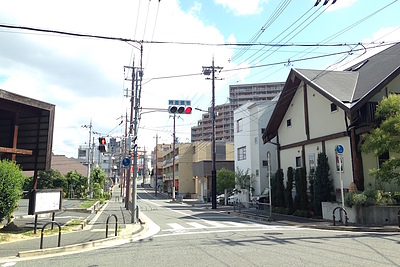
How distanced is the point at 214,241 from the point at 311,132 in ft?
46.3

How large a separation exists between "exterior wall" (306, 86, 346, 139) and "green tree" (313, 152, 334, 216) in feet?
6.07

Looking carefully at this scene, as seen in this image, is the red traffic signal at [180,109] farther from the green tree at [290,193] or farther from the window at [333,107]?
the green tree at [290,193]

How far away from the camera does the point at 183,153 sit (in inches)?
2530

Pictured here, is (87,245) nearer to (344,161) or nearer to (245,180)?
(344,161)

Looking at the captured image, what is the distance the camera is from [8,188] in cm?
1193

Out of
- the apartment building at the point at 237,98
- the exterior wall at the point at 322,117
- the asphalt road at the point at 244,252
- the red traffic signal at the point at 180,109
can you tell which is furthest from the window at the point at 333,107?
the apartment building at the point at 237,98

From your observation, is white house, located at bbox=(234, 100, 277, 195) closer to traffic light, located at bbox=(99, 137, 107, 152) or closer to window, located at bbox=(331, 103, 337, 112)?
window, located at bbox=(331, 103, 337, 112)

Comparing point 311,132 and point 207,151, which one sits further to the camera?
point 207,151

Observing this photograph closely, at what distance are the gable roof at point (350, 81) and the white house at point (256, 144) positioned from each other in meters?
6.75

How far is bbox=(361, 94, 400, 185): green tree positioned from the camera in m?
14.9

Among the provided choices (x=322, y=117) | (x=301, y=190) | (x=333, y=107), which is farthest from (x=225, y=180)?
(x=333, y=107)

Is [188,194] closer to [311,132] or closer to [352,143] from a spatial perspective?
[311,132]

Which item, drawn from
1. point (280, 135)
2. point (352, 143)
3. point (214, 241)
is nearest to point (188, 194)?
point (280, 135)

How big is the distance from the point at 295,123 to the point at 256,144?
10.1m
